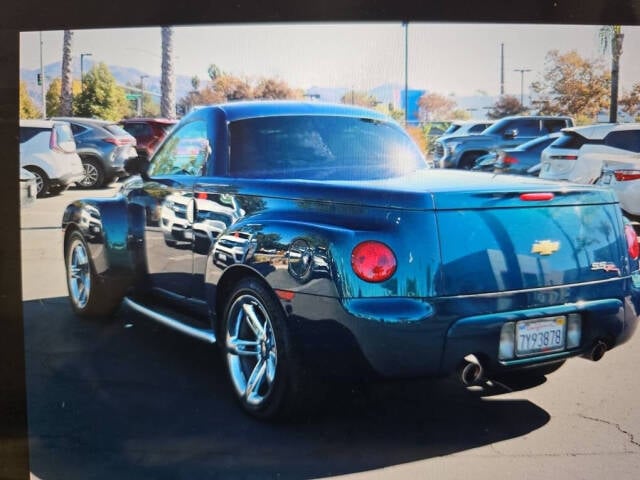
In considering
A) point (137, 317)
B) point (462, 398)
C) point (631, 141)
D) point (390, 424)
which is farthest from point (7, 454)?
point (631, 141)

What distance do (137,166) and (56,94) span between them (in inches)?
30.4

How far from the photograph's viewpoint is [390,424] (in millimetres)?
3094

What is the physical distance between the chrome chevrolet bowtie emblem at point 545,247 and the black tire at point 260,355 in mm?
993

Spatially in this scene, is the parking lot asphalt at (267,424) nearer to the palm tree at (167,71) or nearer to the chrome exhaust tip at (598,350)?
the chrome exhaust tip at (598,350)

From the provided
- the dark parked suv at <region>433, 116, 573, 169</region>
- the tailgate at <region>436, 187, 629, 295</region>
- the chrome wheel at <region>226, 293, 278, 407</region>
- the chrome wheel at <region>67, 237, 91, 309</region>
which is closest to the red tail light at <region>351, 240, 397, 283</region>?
the tailgate at <region>436, 187, 629, 295</region>

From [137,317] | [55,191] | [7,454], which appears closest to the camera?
[7,454]

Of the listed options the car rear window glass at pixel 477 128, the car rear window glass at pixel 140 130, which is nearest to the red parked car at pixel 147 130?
the car rear window glass at pixel 140 130

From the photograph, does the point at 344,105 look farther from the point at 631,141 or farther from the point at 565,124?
the point at 631,141

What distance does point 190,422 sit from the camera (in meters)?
3.09

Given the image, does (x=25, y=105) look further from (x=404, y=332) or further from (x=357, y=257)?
(x=404, y=332)

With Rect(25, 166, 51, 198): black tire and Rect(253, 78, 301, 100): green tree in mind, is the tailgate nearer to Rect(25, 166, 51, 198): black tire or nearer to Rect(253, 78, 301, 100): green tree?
Rect(253, 78, 301, 100): green tree

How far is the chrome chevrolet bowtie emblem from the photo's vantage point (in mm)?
2811

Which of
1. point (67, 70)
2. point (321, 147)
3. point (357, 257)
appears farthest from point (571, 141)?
point (67, 70)

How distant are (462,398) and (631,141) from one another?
1321 millimetres
